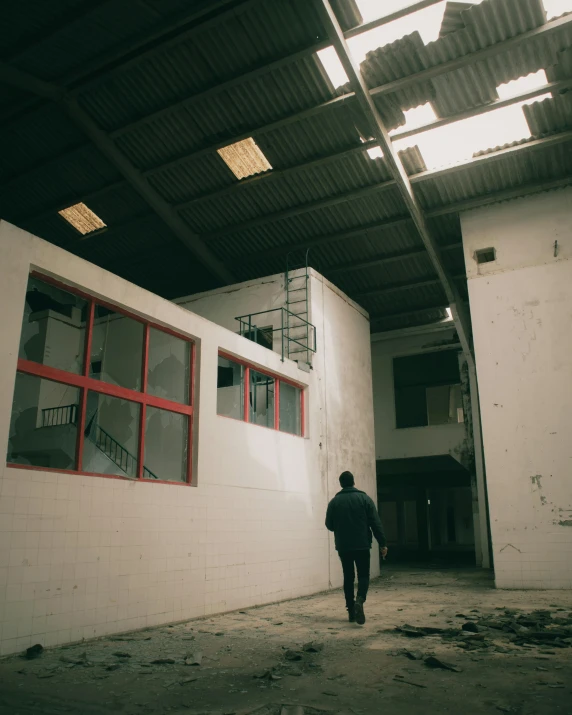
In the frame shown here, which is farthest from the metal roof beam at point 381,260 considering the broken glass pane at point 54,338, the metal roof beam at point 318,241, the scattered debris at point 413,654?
the scattered debris at point 413,654

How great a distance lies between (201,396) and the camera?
27.0 ft

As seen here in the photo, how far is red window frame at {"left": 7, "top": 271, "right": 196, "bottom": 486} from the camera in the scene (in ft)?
20.2

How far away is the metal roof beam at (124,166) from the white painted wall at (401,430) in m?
5.61

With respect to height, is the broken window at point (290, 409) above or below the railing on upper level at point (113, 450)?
above

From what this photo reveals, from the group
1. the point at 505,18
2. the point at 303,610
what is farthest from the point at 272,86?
the point at 303,610

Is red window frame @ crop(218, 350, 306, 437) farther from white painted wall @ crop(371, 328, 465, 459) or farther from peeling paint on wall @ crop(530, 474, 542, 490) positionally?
white painted wall @ crop(371, 328, 465, 459)

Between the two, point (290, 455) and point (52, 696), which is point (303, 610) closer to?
point (290, 455)

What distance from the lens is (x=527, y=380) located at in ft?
34.6

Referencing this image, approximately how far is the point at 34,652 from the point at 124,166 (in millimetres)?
9500

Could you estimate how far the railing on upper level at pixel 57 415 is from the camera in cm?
1015

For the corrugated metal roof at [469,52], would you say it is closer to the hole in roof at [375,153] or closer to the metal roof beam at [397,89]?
the metal roof beam at [397,89]

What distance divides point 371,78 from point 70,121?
19.5 ft

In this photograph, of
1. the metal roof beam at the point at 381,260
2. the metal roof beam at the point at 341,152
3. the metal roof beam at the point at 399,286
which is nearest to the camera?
the metal roof beam at the point at 341,152

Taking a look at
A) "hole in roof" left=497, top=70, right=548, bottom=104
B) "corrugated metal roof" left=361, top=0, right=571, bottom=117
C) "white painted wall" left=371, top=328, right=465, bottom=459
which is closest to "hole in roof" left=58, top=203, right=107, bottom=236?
"corrugated metal roof" left=361, top=0, right=571, bottom=117
